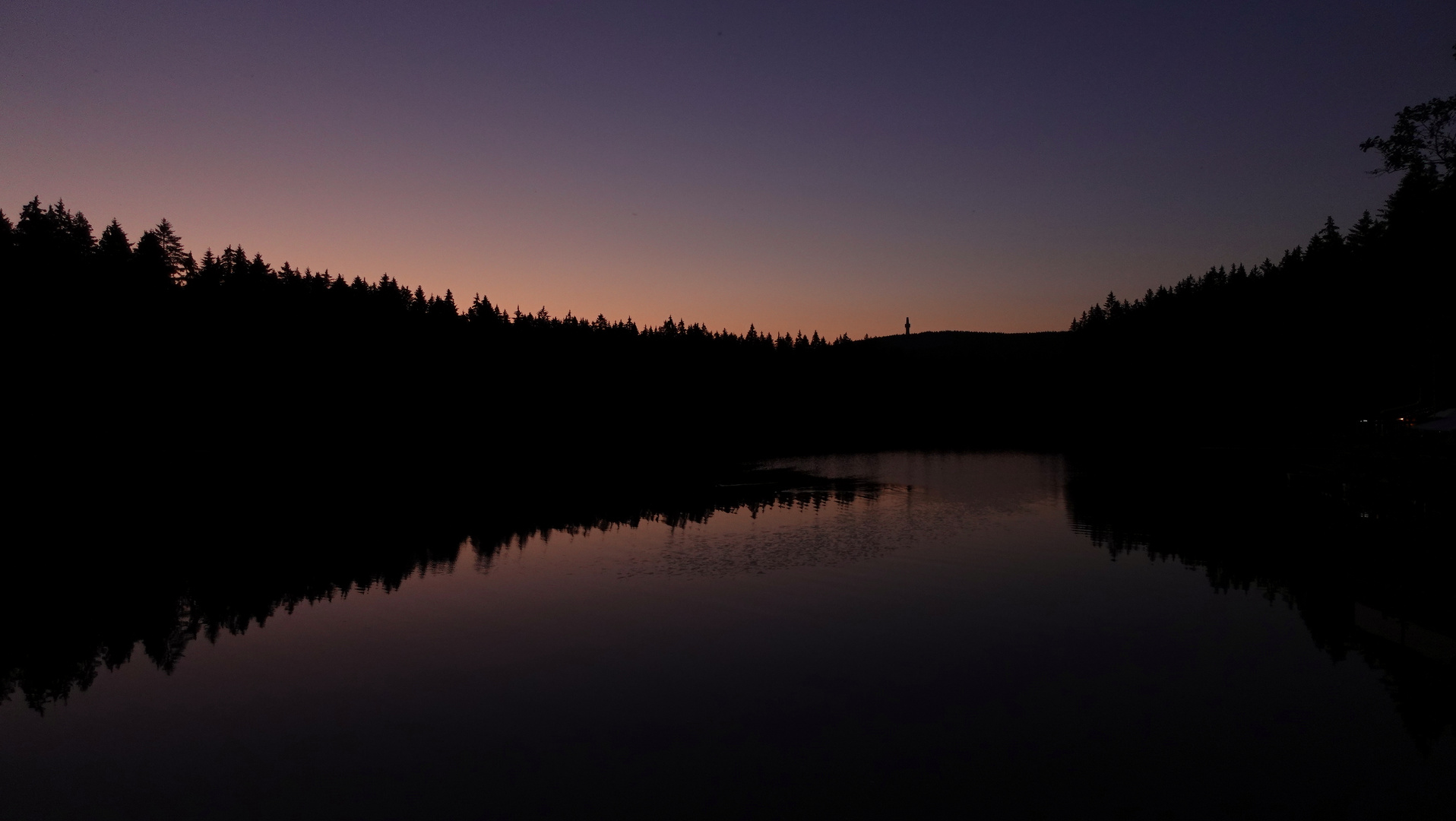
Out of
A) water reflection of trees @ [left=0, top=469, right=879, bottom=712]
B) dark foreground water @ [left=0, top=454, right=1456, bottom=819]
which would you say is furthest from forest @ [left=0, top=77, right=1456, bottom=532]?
dark foreground water @ [left=0, top=454, right=1456, bottom=819]

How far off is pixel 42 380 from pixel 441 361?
174ft

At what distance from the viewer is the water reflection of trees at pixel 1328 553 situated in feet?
59.6

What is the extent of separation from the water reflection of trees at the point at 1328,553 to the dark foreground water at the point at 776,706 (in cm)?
16

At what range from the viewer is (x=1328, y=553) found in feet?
97.4

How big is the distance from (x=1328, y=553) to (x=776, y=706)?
83.7 ft

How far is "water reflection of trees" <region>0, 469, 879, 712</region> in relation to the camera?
22078 mm

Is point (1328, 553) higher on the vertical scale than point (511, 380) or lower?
lower

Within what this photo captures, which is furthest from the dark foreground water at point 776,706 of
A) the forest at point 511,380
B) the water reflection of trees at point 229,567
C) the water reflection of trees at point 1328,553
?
the forest at point 511,380

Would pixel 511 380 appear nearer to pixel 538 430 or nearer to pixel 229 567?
pixel 538 430

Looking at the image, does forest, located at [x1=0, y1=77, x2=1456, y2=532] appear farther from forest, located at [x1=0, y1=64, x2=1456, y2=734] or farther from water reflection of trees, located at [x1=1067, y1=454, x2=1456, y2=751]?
water reflection of trees, located at [x1=1067, y1=454, x2=1456, y2=751]

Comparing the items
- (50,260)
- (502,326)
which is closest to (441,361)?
(502,326)

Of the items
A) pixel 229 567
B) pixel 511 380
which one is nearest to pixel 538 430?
pixel 511 380

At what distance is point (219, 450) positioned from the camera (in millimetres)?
76562

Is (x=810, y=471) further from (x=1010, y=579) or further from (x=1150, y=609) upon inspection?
(x=1150, y=609)
